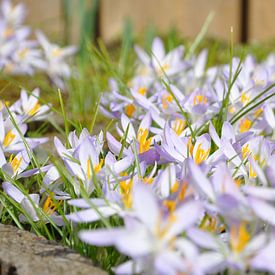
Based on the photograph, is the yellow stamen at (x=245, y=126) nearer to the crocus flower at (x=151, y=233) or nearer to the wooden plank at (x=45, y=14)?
the crocus flower at (x=151, y=233)

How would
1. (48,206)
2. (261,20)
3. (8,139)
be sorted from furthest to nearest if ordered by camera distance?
(261,20) < (8,139) < (48,206)

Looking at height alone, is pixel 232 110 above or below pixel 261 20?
below

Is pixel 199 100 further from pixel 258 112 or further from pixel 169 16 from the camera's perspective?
pixel 169 16

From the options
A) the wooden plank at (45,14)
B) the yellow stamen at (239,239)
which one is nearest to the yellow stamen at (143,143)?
the yellow stamen at (239,239)

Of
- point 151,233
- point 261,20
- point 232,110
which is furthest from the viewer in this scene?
point 261,20

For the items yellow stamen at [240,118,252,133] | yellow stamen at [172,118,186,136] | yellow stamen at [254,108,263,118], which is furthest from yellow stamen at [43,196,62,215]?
yellow stamen at [254,108,263,118]

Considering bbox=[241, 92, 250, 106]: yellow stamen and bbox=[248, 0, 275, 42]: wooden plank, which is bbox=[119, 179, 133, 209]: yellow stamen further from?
bbox=[248, 0, 275, 42]: wooden plank

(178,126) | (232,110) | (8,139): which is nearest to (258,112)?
(232,110)
